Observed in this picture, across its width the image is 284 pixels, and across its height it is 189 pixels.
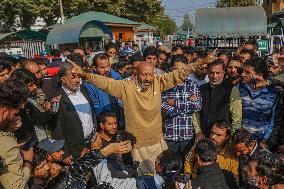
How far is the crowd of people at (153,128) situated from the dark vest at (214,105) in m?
0.01

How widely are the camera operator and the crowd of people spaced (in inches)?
1.2

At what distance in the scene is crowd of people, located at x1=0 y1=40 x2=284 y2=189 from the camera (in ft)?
10.5

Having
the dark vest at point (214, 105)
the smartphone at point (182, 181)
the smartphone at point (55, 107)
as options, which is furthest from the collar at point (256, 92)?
the smartphone at point (55, 107)

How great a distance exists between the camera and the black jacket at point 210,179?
130 inches

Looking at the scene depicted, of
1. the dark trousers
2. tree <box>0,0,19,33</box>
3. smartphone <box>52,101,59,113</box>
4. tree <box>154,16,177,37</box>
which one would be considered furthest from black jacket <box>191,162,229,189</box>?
tree <box>154,16,177,37</box>

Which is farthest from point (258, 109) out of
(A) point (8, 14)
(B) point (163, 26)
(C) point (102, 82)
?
(B) point (163, 26)

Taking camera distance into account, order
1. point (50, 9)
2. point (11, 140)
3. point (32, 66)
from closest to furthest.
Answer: point (11, 140) → point (32, 66) → point (50, 9)

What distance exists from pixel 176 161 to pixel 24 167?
1.38m

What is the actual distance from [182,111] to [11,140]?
2575 millimetres

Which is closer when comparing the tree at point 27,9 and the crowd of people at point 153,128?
the crowd of people at point 153,128

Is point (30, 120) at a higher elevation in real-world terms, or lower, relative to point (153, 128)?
higher

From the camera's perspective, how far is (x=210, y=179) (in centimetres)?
335

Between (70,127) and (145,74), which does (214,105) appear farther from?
(70,127)

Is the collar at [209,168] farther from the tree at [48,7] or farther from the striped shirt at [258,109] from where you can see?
the tree at [48,7]
